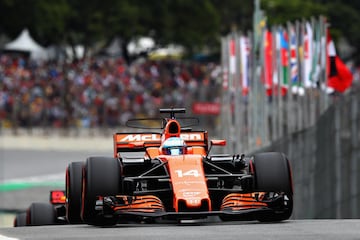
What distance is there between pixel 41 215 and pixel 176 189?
437 cm

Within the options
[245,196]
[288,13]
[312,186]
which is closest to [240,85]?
[312,186]

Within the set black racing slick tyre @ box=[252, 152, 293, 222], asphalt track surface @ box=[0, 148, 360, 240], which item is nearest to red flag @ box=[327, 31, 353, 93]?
asphalt track surface @ box=[0, 148, 360, 240]

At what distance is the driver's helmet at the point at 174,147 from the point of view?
13.7m

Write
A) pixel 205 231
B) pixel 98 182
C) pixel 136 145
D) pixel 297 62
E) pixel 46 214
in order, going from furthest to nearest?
pixel 297 62, pixel 46 214, pixel 136 145, pixel 98 182, pixel 205 231

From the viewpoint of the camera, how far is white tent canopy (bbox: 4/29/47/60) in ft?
181

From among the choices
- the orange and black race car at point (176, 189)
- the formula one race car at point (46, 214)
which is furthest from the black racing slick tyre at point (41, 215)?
the orange and black race car at point (176, 189)

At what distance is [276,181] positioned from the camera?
42.0 feet

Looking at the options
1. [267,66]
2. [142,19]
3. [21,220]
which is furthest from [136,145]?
[142,19]

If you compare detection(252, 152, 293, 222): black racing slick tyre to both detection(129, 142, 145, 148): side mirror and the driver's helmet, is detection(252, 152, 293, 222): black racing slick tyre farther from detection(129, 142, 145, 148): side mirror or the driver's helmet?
detection(129, 142, 145, 148): side mirror

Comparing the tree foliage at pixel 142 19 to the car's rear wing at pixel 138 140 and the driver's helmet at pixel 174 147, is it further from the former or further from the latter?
the driver's helmet at pixel 174 147

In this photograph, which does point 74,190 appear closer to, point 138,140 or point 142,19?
point 138,140

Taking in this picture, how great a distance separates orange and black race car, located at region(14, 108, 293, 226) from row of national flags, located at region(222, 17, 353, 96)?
8523 millimetres

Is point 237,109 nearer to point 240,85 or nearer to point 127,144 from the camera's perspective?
point 240,85

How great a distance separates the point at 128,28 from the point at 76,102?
18199mm
